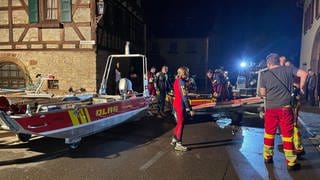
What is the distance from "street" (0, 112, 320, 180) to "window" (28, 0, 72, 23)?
8.83m

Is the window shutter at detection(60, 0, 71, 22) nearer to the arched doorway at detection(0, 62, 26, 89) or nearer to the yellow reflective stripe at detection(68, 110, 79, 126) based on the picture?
the arched doorway at detection(0, 62, 26, 89)

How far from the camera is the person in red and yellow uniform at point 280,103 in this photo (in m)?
5.92

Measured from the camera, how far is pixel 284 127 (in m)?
5.92

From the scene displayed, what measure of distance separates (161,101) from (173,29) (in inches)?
1183

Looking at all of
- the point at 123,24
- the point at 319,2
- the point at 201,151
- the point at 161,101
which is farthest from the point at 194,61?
the point at 201,151

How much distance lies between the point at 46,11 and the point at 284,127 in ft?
44.6

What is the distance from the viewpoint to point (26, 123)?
602cm

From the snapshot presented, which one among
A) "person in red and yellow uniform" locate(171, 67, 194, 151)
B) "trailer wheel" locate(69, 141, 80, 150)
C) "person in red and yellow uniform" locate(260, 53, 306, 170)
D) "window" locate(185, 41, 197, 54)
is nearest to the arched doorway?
"trailer wheel" locate(69, 141, 80, 150)

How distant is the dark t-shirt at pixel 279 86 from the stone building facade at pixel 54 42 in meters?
11.2

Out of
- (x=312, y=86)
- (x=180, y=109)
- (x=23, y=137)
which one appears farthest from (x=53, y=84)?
(x=312, y=86)

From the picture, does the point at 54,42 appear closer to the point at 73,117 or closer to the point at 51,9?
the point at 51,9

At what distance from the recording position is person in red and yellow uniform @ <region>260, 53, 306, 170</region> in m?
5.92

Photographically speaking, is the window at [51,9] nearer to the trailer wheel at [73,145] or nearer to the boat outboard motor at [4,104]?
the boat outboard motor at [4,104]

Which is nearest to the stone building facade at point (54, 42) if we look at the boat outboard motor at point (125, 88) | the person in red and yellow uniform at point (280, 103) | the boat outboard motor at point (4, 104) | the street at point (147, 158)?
the boat outboard motor at point (125, 88)
